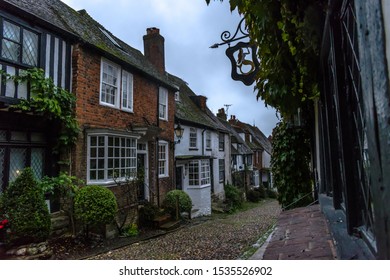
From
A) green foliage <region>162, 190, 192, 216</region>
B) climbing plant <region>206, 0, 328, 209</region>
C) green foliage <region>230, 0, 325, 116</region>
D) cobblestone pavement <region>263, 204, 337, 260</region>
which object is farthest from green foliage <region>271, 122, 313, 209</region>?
green foliage <region>162, 190, 192, 216</region>

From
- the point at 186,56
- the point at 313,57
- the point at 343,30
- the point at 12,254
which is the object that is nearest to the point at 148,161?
the point at 12,254

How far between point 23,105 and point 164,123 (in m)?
5.43

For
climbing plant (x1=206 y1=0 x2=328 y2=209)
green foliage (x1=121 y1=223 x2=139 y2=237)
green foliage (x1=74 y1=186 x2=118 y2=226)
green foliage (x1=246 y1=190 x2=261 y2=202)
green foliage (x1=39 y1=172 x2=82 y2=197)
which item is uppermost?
climbing plant (x1=206 y1=0 x2=328 y2=209)

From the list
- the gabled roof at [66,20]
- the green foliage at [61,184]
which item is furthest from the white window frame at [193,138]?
the green foliage at [61,184]

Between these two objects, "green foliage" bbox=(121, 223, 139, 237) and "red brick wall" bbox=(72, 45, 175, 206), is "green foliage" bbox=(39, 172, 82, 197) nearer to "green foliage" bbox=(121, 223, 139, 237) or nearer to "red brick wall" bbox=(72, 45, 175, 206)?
"red brick wall" bbox=(72, 45, 175, 206)

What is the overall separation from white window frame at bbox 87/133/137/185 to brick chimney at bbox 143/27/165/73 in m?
4.49

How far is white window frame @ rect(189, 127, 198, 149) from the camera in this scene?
12.1 m

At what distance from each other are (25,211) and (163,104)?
6.09 metres

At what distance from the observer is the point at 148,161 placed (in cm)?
861

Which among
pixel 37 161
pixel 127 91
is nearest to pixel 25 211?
pixel 37 161

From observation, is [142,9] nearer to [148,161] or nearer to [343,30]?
[343,30]

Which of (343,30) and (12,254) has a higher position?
(343,30)

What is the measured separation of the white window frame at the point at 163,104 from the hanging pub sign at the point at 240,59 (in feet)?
22.0

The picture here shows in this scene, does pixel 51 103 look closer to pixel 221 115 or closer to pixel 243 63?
pixel 243 63
